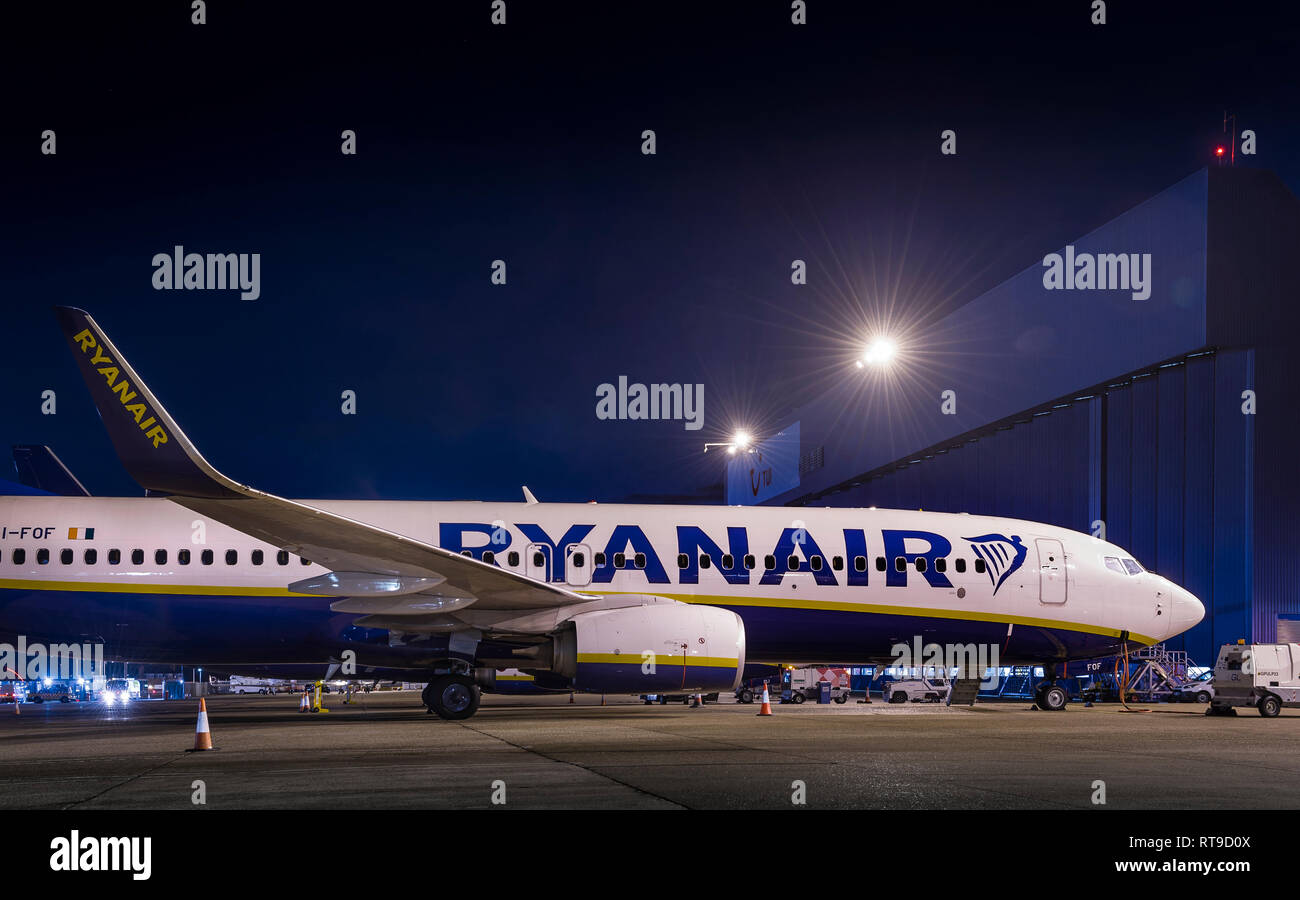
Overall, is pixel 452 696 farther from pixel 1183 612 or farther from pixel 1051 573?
pixel 1183 612

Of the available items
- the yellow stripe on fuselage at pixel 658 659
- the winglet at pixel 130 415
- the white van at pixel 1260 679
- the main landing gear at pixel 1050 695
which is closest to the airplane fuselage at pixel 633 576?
the main landing gear at pixel 1050 695

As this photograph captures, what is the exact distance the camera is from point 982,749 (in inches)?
474

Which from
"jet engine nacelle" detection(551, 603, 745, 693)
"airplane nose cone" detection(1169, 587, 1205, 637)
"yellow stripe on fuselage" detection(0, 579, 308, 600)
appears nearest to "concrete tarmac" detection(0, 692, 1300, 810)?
"jet engine nacelle" detection(551, 603, 745, 693)

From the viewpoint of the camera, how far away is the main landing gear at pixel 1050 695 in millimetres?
21672

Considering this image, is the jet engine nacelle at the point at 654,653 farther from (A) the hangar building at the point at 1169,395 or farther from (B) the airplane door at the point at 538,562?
(A) the hangar building at the point at 1169,395

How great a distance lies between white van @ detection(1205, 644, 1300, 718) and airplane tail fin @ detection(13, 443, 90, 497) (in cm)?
2676

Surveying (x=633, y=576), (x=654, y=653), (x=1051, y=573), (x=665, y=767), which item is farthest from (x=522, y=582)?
(x=1051, y=573)

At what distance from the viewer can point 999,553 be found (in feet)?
65.5

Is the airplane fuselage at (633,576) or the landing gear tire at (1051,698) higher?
the airplane fuselage at (633,576)

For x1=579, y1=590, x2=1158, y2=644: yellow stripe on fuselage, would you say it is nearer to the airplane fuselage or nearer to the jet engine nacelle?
the airplane fuselage

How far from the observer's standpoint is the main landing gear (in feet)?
71.1

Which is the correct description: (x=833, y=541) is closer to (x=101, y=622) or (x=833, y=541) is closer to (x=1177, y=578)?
(x=101, y=622)

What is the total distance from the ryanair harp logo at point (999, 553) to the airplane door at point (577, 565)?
6.92 metres

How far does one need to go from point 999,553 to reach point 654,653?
7.88m
